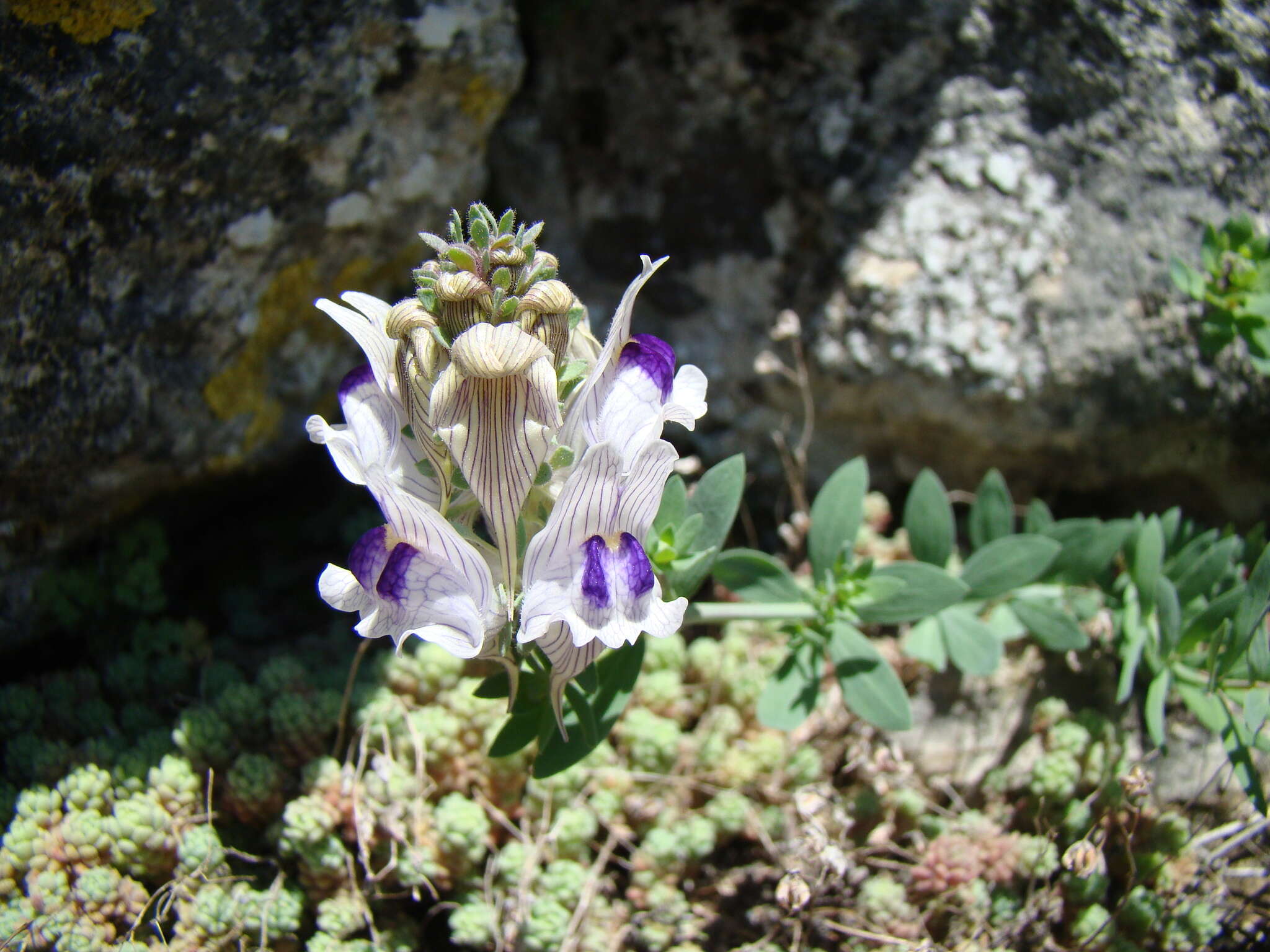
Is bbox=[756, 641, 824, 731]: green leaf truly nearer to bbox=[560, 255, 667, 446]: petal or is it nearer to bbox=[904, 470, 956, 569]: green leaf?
bbox=[904, 470, 956, 569]: green leaf

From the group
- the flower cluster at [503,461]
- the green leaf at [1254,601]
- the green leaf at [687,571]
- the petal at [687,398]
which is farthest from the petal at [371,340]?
the green leaf at [1254,601]

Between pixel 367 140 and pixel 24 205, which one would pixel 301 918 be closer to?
pixel 24 205

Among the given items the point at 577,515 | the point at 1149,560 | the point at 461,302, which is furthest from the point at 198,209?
the point at 1149,560

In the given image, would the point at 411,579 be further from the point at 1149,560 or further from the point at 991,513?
the point at 1149,560

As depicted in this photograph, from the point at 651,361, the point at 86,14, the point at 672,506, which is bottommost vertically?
the point at 672,506

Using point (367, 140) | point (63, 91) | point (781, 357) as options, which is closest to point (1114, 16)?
point (781, 357)

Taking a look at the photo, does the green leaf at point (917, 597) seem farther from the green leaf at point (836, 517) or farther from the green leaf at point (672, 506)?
the green leaf at point (672, 506)
